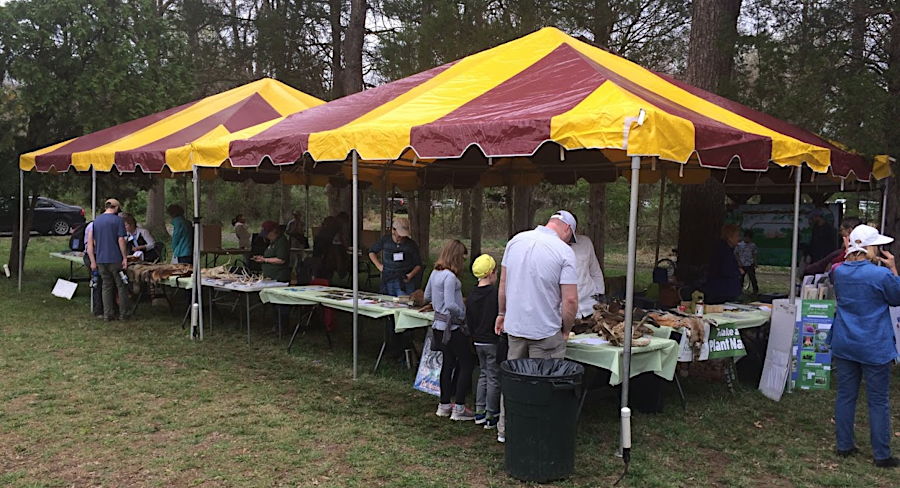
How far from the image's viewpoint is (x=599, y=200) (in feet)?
46.1

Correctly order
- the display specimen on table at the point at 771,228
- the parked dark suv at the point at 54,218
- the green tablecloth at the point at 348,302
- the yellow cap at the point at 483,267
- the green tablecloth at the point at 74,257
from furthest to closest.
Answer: the parked dark suv at the point at 54,218
the display specimen on table at the point at 771,228
the green tablecloth at the point at 74,257
the green tablecloth at the point at 348,302
the yellow cap at the point at 483,267

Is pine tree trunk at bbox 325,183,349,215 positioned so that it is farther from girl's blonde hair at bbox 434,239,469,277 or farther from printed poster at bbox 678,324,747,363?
printed poster at bbox 678,324,747,363

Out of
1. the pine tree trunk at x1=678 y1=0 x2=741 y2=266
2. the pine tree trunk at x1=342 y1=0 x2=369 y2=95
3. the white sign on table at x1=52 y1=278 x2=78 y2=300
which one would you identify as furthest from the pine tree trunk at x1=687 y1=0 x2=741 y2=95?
the white sign on table at x1=52 y1=278 x2=78 y2=300

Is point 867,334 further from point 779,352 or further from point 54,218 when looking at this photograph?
point 54,218

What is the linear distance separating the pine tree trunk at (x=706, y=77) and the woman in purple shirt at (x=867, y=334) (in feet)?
17.8

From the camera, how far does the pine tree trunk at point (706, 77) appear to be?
9.81 m

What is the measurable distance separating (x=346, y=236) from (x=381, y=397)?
7138mm

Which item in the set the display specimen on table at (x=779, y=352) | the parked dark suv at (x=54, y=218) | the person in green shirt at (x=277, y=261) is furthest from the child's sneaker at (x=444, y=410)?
the parked dark suv at (x=54, y=218)

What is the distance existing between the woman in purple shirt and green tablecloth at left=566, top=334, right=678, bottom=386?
1.05 metres

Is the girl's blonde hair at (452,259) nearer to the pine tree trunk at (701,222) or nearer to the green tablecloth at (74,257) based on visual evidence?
the pine tree trunk at (701,222)

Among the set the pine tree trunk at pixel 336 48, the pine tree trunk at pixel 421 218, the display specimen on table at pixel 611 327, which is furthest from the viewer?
the pine tree trunk at pixel 336 48

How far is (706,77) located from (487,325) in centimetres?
699

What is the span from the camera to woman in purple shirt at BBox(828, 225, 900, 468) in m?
4.35

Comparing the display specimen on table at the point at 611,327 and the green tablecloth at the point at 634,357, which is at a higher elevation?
the display specimen on table at the point at 611,327
